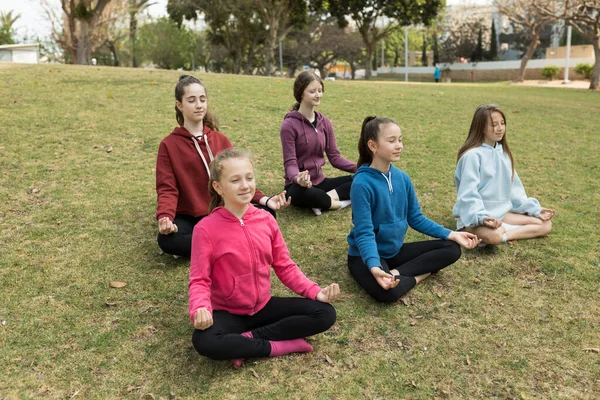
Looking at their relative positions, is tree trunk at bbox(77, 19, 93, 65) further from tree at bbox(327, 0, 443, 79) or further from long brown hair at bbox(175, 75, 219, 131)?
long brown hair at bbox(175, 75, 219, 131)

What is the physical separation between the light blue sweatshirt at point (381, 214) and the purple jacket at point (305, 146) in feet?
4.92

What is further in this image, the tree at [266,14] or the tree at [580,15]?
the tree at [266,14]

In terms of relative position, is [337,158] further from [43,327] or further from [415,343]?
[43,327]

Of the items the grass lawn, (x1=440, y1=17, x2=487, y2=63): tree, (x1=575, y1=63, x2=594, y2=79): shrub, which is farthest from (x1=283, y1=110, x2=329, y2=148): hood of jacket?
(x1=440, y1=17, x2=487, y2=63): tree

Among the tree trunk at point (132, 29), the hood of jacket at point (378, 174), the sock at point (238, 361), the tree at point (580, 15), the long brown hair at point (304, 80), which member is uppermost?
the tree trunk at point (132, 29)

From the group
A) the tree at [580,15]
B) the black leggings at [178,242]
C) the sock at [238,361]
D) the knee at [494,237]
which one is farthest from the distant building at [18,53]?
the sock at [238,361]

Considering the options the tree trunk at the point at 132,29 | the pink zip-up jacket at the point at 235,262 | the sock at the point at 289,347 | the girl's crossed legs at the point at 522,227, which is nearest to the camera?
the pink zip-up jacket at the point at 235,262

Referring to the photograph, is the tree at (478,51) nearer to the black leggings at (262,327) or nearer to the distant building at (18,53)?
the distant building at (18,53)

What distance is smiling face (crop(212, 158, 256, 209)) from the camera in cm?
311

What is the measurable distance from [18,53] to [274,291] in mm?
26823

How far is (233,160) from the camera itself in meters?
3.13

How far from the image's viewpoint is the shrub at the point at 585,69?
36841 millimetres

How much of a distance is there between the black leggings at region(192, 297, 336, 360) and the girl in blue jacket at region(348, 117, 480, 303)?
66cm

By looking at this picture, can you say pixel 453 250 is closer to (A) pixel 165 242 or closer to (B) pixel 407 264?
(B) pixel 407 264
